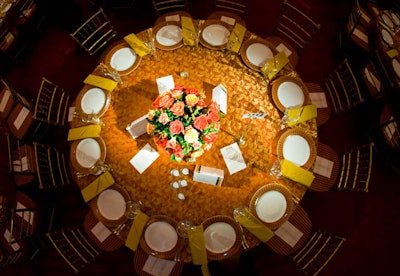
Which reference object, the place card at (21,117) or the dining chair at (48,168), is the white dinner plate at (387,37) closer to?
the dining chair at (48,168)

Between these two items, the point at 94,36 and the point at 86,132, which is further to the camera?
the point at 94,36

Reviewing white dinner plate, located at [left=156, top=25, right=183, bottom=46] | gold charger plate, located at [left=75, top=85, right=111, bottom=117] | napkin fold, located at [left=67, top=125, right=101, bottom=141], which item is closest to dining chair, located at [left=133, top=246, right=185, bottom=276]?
napkin fold, located at [left=67, top=125, right=101, bottom=141]

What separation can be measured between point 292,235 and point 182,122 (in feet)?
6.03

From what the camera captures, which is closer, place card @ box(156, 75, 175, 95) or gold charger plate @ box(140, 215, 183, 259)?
gold charger plate @ box(140, 215, 183, 259)

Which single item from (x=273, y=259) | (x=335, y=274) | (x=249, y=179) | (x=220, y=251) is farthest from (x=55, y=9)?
(x=335, y=274)

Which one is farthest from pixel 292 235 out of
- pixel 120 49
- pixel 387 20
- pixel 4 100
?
pixel 4 100

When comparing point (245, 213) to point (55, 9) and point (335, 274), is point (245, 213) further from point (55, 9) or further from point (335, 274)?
point (55, 9)

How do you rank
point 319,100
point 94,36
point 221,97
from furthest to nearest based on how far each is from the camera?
point 94,36
point 319,100
point 221,97

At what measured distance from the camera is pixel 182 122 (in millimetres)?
3115

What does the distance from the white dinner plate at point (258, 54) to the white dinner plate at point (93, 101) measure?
1.76 metres

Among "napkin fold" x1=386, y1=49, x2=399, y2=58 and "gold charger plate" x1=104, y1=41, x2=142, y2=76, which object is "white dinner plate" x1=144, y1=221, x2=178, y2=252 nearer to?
"gold charger plate" x1=104, y1=41, x2=142, y2=76

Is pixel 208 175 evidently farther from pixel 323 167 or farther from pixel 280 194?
pixel 323 167

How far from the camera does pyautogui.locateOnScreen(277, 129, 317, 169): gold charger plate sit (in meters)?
3.53

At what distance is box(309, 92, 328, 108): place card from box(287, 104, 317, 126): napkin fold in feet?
2.11
